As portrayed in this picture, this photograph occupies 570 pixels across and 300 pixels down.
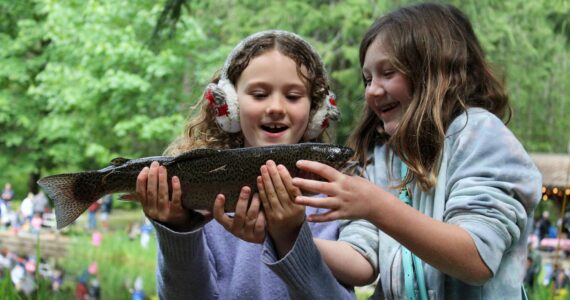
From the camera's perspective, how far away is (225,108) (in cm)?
233

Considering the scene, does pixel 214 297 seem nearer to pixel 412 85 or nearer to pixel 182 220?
pixel 182 220

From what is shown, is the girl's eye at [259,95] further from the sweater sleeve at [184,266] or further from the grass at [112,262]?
the grass at [112,262]

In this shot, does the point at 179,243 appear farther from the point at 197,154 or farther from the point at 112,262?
the point at 112,262

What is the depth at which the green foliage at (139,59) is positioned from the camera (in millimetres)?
17375

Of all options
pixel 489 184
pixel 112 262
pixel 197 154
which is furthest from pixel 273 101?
pixel 112 262

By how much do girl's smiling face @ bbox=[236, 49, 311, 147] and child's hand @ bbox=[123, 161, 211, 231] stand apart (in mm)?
392

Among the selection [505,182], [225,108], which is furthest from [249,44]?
[505,182]

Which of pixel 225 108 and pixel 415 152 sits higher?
pixel 225 108

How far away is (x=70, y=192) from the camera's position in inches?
76.6

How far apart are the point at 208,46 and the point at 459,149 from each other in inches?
710

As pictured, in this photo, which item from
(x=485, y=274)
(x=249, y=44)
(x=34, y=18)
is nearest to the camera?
(x=485, y=274)

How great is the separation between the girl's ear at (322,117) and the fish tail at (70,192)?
2.50 feet

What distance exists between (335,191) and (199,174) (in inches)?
14.8

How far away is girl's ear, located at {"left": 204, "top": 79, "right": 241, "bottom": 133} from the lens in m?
2.32
